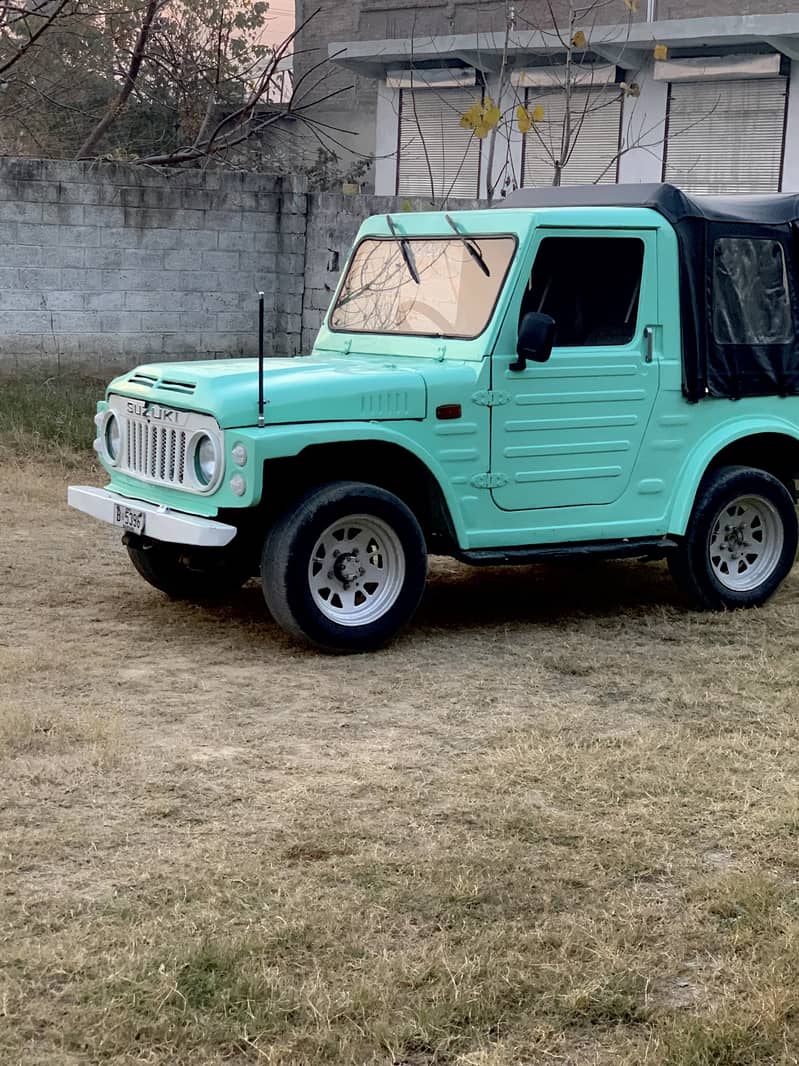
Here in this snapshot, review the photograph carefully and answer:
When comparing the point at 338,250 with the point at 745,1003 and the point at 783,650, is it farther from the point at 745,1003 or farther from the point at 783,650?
the point at 745,1003

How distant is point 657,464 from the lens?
7617 millimetres

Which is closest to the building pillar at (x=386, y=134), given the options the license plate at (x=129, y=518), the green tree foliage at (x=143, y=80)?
the green tree foliage at (x=143, y=80)

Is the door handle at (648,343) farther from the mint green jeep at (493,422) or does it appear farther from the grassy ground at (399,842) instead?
the grassy ground at (399,842)

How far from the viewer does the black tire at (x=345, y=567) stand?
6680 millimetres

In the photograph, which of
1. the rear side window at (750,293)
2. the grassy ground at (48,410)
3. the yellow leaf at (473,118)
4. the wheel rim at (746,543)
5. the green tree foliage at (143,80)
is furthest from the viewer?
the green tree foliage at (143,80)

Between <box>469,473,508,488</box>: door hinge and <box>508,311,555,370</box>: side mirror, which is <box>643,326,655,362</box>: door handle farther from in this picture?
<box>469,473,508,488</box>: door hinge

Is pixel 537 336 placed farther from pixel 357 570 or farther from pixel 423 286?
pixel 357 570

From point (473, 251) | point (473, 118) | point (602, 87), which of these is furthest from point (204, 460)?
point (602, 87)

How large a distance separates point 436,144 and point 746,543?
20.2 meters

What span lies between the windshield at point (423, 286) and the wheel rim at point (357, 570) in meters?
1.08

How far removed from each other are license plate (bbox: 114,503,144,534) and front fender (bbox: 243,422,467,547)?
69 cm

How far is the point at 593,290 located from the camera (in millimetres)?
7586

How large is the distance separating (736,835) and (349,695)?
198 cm

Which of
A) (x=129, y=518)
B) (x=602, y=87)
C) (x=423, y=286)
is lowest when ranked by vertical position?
(x=129, y=518)
